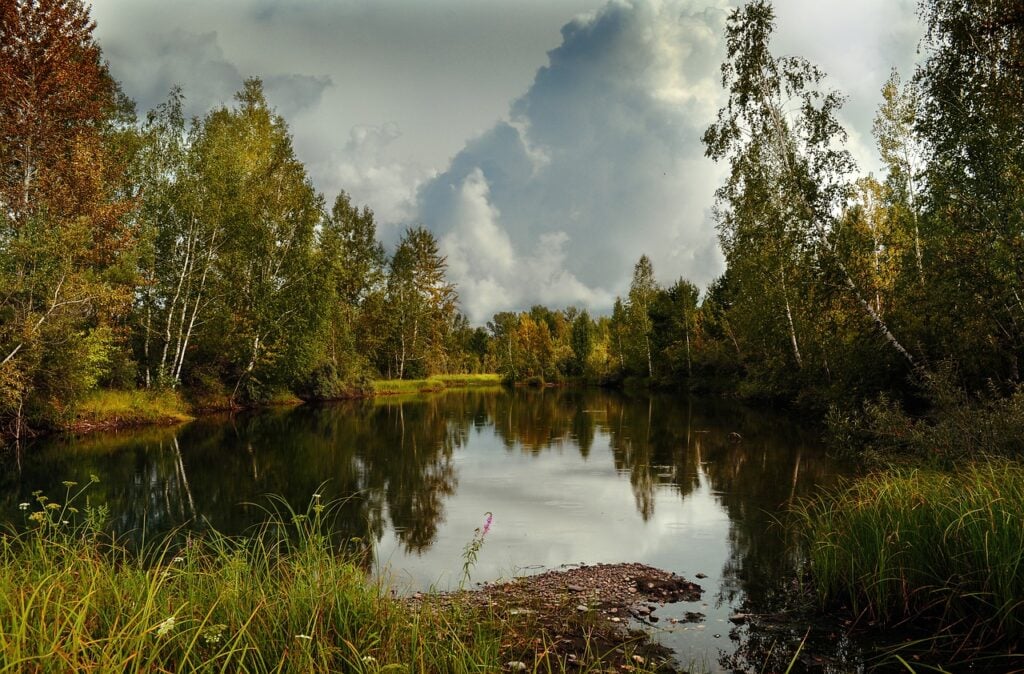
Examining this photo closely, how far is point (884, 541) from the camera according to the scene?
7016 mm

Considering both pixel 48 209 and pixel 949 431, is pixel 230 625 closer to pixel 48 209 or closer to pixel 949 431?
pixel 949 431

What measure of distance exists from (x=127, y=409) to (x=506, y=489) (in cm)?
2105

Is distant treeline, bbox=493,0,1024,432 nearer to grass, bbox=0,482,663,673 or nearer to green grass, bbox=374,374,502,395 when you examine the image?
grass, bbox=0,482,663,673

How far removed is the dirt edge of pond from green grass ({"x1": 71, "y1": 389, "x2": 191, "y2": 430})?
81.4ft

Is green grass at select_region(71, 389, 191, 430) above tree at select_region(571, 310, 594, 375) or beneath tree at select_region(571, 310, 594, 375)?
beneath

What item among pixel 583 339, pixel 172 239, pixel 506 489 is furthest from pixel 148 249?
pixel 583 339

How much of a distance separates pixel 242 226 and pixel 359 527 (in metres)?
26.7

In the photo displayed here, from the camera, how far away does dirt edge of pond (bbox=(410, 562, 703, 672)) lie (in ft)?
19.5

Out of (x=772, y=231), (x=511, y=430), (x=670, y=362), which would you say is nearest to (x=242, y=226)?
(x=511, y=430)

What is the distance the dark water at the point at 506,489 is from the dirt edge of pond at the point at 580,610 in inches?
15.9

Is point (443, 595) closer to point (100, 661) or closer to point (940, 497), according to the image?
point (100, 661)

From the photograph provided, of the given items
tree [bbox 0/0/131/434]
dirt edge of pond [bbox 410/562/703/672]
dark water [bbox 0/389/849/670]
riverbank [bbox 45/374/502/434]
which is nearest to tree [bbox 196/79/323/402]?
riverbank [bbox 45/374/502/434]

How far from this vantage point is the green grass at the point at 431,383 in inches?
2261

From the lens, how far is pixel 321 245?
42312 mm
